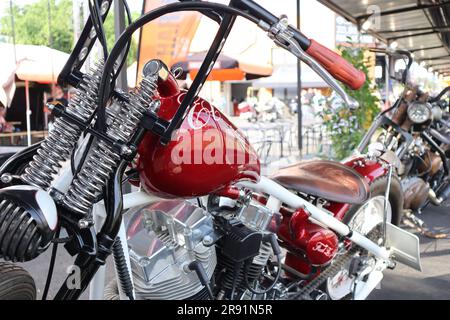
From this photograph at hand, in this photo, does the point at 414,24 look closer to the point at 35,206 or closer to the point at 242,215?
the point at 242,215

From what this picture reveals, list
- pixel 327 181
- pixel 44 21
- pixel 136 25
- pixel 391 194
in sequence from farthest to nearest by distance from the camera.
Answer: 1. pixel 44 21
2. pixel 391 194
3. pixel 327 181
4. pixel 136 25

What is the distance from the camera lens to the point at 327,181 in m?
2.71

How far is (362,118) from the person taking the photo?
709cm

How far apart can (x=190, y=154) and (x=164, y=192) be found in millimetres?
179

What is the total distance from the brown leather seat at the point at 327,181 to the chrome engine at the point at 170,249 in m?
0.69

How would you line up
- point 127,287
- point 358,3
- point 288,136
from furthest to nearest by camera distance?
point 288,136 < point 358,3 < point 127,287

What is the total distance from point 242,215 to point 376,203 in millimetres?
1252

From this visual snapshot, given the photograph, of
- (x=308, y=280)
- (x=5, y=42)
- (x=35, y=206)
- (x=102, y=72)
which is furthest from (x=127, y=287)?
(x=5, y=42)

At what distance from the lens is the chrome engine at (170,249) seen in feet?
6.42

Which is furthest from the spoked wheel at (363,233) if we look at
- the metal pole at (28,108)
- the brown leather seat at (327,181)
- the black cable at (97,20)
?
the metal pole at (28,108)

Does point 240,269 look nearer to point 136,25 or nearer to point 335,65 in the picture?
point 335,65

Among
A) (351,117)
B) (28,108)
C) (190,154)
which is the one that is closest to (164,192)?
(190,154)

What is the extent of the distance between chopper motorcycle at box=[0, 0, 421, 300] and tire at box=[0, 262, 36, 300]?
0.11 m

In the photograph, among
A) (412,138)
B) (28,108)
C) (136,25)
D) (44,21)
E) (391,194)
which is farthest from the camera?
(28,108)
